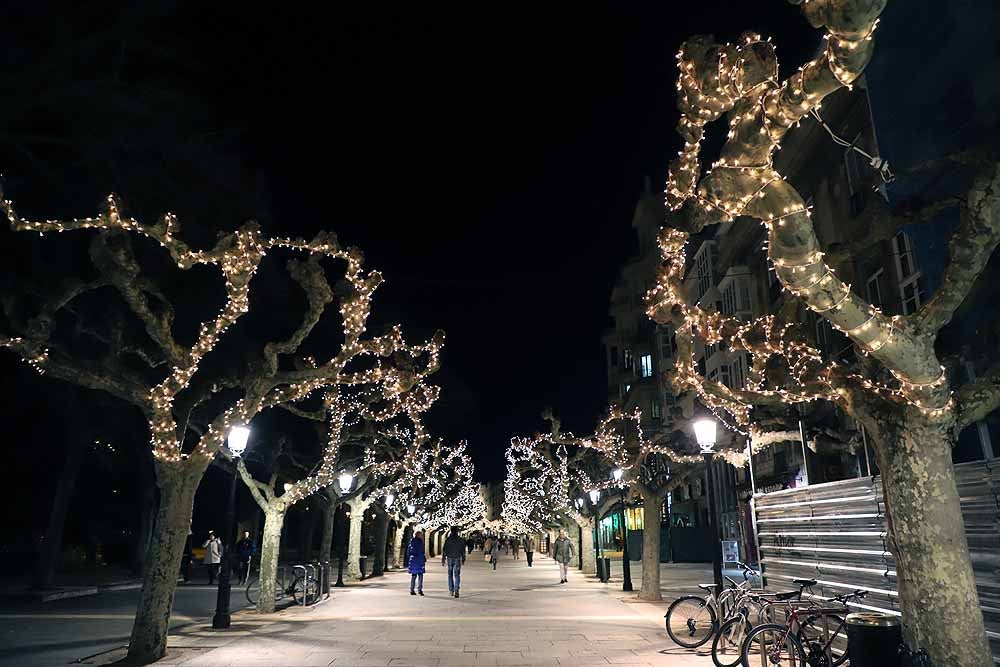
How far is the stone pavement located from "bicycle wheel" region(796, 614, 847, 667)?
1.66m

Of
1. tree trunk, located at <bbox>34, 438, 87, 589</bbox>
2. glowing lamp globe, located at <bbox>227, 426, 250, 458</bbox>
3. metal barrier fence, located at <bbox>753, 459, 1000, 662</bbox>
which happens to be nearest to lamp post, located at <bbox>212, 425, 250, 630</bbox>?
glowing lamp globe, located at <bbox>227, 426, 250, 458</bbox>

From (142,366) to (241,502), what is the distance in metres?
26.5

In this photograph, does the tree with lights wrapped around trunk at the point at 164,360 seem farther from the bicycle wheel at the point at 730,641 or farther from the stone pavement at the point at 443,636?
the bicycle wheel at the point at 730,641

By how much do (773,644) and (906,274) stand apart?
10.9 metres

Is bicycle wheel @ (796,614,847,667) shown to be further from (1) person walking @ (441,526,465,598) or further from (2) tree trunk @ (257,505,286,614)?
(1) person walking @ (441,526,465,598)

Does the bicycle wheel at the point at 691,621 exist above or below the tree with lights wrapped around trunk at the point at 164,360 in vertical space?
below

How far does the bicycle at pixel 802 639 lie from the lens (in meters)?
8.37

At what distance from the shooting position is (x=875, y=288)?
18078 millimetres

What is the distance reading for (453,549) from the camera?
21.8m

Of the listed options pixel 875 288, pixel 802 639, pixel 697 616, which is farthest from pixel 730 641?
pixel 875 288

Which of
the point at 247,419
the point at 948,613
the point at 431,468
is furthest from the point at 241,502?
the point at 948,613

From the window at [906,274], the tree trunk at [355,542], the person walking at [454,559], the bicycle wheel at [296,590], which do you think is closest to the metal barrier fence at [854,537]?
the window at [906,274]

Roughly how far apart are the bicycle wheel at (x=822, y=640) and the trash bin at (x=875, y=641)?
1236 mm

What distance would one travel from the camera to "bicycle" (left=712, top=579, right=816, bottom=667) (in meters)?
9.38
